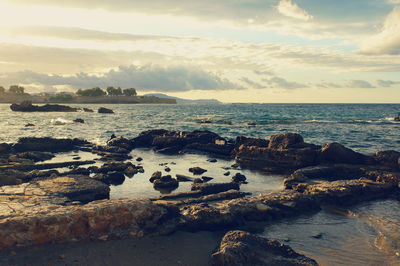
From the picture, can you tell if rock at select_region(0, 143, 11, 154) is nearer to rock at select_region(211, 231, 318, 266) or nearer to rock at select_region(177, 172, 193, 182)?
rock at select_region(177, 172, 193, 182)

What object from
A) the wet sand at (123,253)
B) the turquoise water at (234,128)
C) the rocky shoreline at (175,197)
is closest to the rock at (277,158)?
the rocky shoreline at (175,197)

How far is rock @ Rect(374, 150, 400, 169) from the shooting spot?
15.8 meters

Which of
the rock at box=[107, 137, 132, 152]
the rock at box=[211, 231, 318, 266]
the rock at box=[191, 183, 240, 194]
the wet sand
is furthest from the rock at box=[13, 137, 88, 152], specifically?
the rock at box=[211, 231, 318, 266]

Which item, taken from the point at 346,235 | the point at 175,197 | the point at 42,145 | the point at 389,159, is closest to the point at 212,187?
the point at 175,197

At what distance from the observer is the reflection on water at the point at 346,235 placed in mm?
7148

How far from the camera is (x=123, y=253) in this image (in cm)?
671

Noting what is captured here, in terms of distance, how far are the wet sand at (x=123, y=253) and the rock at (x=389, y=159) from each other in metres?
12.5

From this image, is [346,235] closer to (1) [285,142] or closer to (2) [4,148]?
(1) [285,142]

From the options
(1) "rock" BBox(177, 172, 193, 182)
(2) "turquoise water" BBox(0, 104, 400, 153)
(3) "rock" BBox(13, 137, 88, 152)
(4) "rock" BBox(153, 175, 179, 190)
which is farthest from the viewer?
(2) "turquoise water" BBox(0, 104, 400, 153)

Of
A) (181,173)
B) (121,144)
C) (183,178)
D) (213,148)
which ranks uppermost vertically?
(213,148)

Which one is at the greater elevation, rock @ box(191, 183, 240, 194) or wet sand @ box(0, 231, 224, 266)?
rock @ box(191, 183, 240, 194)

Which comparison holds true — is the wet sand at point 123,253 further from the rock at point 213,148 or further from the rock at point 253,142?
the rock at point 213,148

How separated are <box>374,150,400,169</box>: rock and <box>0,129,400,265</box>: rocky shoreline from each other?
0.05 meters

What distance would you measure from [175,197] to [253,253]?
5.13 metres
